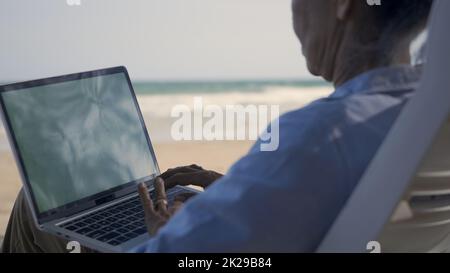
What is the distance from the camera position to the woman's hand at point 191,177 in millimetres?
1286

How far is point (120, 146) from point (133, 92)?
0.13 m

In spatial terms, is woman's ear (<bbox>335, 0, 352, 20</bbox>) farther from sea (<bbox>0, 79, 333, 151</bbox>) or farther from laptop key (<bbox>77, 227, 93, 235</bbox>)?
laptop key (<bbox>77, 227, 93, 235</bbox>)

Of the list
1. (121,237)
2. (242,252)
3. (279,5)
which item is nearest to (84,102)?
(121,237)

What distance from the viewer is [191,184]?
50.9 inches

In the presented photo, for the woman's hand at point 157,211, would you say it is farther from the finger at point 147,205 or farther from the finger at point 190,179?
the finger at point 190,179

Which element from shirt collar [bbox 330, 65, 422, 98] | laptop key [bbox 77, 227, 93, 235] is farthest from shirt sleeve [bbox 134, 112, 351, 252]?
laptop key [bbox 77, 227, 93, 235]

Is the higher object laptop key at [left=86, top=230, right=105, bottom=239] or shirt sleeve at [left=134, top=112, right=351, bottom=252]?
shirt sleeve at [left=134, top=112, right=351, bottom=252]

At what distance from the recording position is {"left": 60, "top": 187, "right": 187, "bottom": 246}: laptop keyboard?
1.13 m

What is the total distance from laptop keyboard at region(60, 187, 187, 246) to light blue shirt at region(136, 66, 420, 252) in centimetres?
27

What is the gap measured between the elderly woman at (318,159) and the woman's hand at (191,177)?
0.37 m

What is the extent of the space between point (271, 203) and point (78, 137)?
1.97 ft

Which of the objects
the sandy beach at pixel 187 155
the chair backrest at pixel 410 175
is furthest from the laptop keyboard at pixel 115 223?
the chair backrest at pixel 410 175

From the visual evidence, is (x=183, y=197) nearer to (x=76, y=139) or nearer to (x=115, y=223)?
(x=115, y=223)

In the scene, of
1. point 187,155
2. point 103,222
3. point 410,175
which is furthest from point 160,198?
point 187,155
